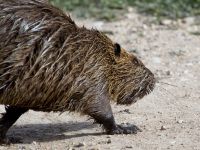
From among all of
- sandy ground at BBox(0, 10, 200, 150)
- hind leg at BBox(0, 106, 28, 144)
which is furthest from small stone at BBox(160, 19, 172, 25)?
hind leg at BBox(0, 106, 28, 144)

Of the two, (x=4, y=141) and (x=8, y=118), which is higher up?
(x=8, y=118)

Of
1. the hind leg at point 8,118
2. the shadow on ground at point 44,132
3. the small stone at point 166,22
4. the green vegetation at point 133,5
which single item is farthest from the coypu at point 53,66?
the green vegetation at point 133,5

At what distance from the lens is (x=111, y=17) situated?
450 inches

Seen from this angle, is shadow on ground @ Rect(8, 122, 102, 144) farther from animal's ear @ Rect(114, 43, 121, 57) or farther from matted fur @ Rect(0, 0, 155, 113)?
animal's ear @ Rect(114, 43, 121, 57)

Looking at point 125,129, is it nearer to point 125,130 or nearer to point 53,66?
point 125,130

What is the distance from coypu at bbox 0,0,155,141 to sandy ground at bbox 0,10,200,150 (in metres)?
0.28

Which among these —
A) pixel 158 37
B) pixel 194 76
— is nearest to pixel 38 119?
pixel 194 76

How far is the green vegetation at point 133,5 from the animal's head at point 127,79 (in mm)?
4109

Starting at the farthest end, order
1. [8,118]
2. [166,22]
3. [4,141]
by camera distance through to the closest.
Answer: [166,22] < [8,118] < [4,141]

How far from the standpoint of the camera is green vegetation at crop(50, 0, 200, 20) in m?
11.4

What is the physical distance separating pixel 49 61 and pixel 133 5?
5.66 metres

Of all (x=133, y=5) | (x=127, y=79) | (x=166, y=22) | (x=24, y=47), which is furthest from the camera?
(x=133, y=5)

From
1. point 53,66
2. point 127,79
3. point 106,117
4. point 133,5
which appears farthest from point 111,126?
point 133,5

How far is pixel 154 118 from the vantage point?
24.4 feet
